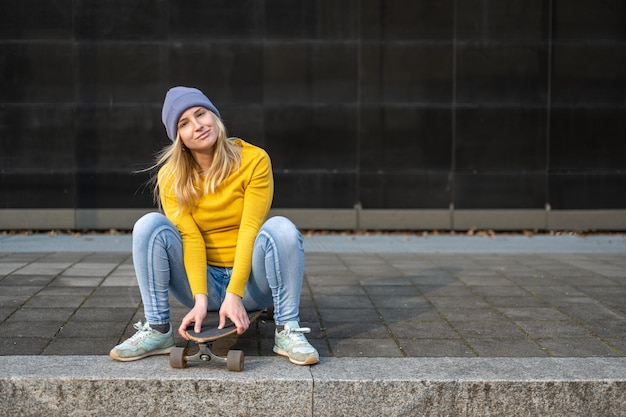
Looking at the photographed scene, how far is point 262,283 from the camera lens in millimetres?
3820

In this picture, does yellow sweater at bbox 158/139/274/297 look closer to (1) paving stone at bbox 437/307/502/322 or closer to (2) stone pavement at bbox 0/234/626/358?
(2) stone pavement at bbox 0/234/626/358

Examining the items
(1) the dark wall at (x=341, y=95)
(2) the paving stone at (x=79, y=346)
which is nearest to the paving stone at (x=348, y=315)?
(2) the paving stone at (x=79, y=346)

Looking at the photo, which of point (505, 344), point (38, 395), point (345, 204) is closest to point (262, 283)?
point (38, 395)

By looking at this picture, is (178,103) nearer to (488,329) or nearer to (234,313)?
(234,313)

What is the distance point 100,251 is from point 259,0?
4532 mm

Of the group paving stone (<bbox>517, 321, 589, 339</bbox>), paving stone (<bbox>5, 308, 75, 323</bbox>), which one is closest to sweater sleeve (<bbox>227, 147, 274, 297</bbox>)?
paving stone (<bbox>5, 308, 75, 323</bbox>)

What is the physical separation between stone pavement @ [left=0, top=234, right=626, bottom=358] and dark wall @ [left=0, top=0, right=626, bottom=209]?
2082 millimetres

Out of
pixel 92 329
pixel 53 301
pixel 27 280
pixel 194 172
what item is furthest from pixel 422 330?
pixel 27 280

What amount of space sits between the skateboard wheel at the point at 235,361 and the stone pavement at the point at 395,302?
42 cm

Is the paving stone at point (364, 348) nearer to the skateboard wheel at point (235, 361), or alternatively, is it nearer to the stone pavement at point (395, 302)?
the stone pavement at point (395, 302)

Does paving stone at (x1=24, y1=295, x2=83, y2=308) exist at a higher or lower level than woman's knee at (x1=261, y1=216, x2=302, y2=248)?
lower

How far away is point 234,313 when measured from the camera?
138 inches

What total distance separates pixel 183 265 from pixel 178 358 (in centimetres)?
49

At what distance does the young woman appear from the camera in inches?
143
